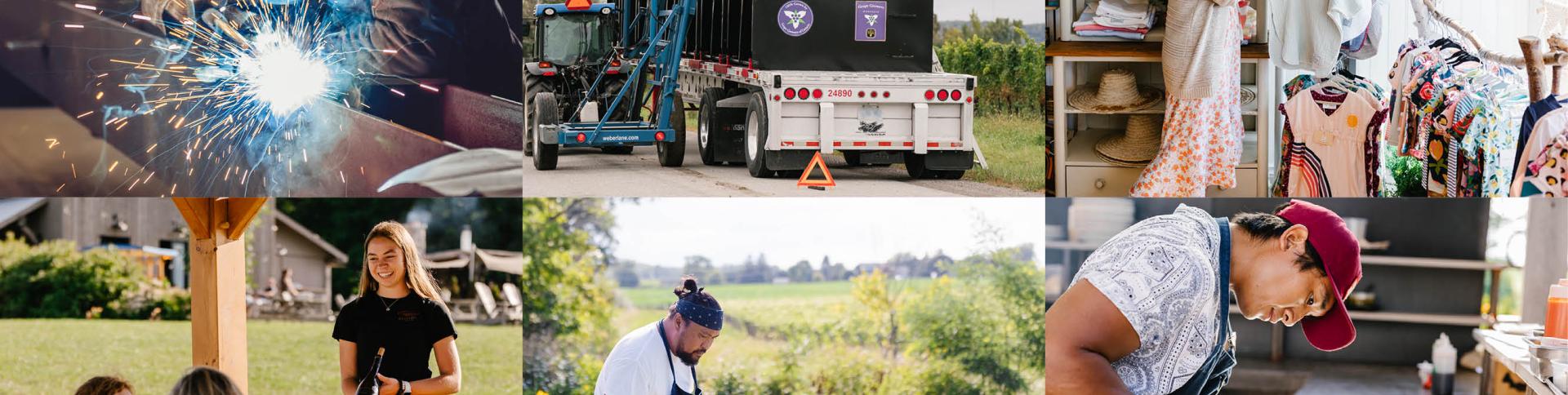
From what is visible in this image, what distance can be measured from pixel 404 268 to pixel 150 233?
18.0ft

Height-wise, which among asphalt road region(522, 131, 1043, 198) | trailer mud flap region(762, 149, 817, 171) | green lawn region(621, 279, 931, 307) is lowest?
green lawn region(621, 279, 931, 307)

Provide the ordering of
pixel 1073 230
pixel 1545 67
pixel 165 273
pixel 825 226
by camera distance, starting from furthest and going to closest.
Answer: pixel 165 273 < pixel 825 226 < pixel 1073 230 < pixel 1545 67

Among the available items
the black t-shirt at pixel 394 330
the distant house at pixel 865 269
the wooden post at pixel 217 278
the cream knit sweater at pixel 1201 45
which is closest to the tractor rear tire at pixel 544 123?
the black t-shirt at pixel 394 330

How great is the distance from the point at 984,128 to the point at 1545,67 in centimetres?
225

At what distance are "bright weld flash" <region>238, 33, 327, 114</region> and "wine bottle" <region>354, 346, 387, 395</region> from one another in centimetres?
109

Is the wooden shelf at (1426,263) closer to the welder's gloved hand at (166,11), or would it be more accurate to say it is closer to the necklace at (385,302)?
the necklace at (385,302)

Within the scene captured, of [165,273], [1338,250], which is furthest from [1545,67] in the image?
[165,273]

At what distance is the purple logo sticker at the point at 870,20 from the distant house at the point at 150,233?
541 cm

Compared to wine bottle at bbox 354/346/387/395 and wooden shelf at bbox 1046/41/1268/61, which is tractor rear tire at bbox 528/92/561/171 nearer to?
wine bottle at bbox 354/346/387/395

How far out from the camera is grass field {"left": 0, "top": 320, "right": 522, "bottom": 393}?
32.5 ft

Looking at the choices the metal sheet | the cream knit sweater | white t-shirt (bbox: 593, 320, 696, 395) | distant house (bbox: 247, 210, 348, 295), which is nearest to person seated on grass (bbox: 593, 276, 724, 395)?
white t-shirt (bbox: 593, 320, 696, 395)

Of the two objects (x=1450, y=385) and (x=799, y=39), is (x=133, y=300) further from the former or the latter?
(x=1450, y=385)

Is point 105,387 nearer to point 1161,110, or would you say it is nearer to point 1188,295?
point 1188,295

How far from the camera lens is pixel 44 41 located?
5785 millimetres
